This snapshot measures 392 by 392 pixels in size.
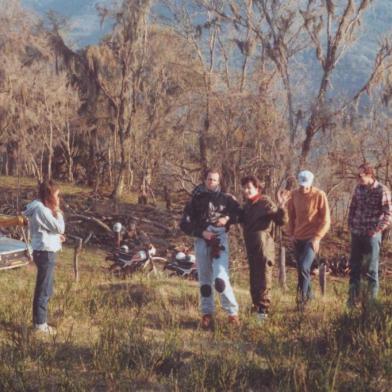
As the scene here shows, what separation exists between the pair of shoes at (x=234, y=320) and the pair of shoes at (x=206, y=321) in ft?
0.57

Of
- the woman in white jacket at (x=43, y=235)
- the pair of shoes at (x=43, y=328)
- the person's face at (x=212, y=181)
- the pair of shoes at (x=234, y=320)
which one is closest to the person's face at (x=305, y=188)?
the person's face at (x=212, y=181)

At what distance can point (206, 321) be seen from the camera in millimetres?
5547

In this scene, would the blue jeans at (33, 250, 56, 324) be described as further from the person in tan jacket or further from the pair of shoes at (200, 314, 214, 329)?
the person in tan jacket

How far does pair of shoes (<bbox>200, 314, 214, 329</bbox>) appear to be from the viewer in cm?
554

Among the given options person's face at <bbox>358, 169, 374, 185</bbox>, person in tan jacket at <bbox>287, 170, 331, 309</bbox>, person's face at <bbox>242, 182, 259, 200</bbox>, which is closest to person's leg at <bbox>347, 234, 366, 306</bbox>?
person in tan jacket at <bbox>287, 170, 331, 309</bbox>

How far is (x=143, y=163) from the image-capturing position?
3172 centimetres

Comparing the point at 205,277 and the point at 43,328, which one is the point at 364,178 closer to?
the point at 205,277

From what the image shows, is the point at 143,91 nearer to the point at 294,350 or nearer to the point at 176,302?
the point at 176,302

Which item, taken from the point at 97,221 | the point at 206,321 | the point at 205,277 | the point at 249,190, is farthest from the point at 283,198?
the point at 97,221

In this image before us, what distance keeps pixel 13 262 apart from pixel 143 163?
69.3 feet

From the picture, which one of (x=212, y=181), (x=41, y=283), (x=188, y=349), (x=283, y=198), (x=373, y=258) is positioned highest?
(x=212, y=181)

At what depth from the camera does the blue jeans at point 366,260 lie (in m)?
5.92

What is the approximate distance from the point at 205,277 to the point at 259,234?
66cm

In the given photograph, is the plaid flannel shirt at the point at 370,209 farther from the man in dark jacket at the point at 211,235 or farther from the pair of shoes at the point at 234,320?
the pair of shoes at the point at 234,320
